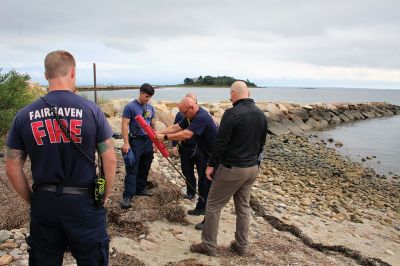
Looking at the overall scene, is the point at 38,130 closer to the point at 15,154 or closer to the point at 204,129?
the point at 15,154

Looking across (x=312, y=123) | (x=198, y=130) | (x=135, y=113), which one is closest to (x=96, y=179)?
(x=198, y=130)

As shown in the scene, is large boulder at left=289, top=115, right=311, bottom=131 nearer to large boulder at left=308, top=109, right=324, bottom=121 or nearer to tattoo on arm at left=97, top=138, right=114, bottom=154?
large boulder at left=308, top=109, right=324, bottom=121

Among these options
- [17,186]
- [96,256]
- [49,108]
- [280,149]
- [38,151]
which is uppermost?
[49,108]

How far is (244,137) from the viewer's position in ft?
16.5

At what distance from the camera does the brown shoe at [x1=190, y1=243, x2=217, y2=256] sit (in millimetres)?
5379

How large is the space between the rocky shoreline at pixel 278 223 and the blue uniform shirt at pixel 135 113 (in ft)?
4.13

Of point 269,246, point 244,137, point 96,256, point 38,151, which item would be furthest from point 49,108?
point 269,246

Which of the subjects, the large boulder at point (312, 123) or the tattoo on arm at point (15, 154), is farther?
the large boulder at point (312, 123)

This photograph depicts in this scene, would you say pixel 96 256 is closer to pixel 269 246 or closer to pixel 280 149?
pixel 269 246

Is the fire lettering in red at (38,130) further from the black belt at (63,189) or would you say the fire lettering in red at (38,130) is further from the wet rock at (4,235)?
the wet rock at (4,235)

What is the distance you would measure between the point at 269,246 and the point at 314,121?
28.0m

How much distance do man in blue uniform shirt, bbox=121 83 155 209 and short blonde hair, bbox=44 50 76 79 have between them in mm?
3577

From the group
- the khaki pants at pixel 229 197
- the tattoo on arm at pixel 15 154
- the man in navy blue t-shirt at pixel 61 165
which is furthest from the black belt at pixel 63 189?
the khaki pants at pixel 229 197

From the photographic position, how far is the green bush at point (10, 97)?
9664 mm
